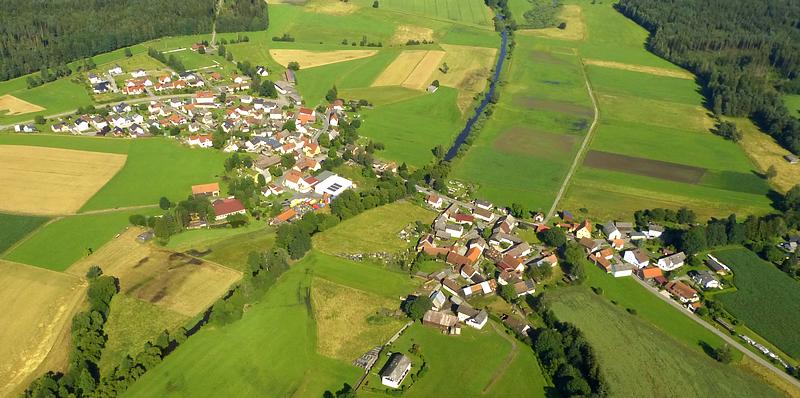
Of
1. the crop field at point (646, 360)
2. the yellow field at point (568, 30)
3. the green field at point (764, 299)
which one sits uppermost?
the yellow field at point (568, 30)

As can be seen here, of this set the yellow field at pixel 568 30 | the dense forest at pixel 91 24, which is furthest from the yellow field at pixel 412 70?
the dense forest at pixel 91 24

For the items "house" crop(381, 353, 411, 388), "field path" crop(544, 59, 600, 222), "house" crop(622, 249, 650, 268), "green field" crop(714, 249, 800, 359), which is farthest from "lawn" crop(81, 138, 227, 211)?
"green field" crop(714, 249, 800, 359)

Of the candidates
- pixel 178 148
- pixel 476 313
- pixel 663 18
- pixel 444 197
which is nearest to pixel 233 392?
pixel 476 313

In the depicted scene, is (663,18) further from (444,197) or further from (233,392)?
(233,392)

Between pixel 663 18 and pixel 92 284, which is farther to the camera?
pixel 663 18

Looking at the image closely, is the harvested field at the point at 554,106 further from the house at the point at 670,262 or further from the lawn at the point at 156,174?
the lawn at the point at 156,174

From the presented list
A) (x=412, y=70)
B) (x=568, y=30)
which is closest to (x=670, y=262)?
(x=412, y=70)
